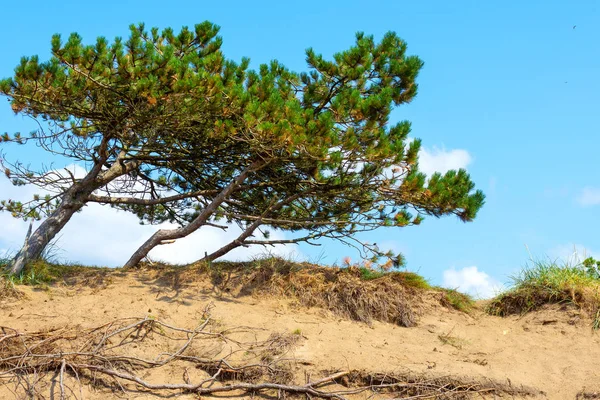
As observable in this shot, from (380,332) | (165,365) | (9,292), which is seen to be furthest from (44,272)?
(380,332)

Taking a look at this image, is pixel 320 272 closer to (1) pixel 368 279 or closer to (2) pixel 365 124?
(1) pixel 368 279

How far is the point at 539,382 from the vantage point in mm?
7637

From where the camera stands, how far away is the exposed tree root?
22.6 ft

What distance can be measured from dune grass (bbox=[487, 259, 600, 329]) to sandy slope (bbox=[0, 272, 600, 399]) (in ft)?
0.88

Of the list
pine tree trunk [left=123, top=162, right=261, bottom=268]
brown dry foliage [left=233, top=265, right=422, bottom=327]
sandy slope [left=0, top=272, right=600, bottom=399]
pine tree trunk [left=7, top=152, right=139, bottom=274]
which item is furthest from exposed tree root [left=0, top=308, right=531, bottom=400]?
pine tree trunk [left=7, top=152, right=139, bottom=274]

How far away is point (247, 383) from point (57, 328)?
2.63m

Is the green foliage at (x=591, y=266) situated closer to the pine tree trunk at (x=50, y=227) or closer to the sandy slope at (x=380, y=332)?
the sandy slope at (x=380, y=332)

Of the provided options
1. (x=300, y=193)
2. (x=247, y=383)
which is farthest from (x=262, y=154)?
→ (x=247, y=383)

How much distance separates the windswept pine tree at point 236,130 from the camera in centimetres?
872

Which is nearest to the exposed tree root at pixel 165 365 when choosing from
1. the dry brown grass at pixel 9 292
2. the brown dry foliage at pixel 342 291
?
the dry brown grass at pixel 9 292

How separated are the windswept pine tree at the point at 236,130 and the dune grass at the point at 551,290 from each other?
6.20 feet

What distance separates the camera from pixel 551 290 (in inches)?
384

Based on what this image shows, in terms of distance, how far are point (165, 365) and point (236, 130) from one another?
143 inches

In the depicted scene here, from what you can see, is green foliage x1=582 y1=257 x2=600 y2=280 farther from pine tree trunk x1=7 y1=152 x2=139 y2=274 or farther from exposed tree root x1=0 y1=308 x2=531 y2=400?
pine tree trunk x1=7 y1=152 x2=139 y2=274
